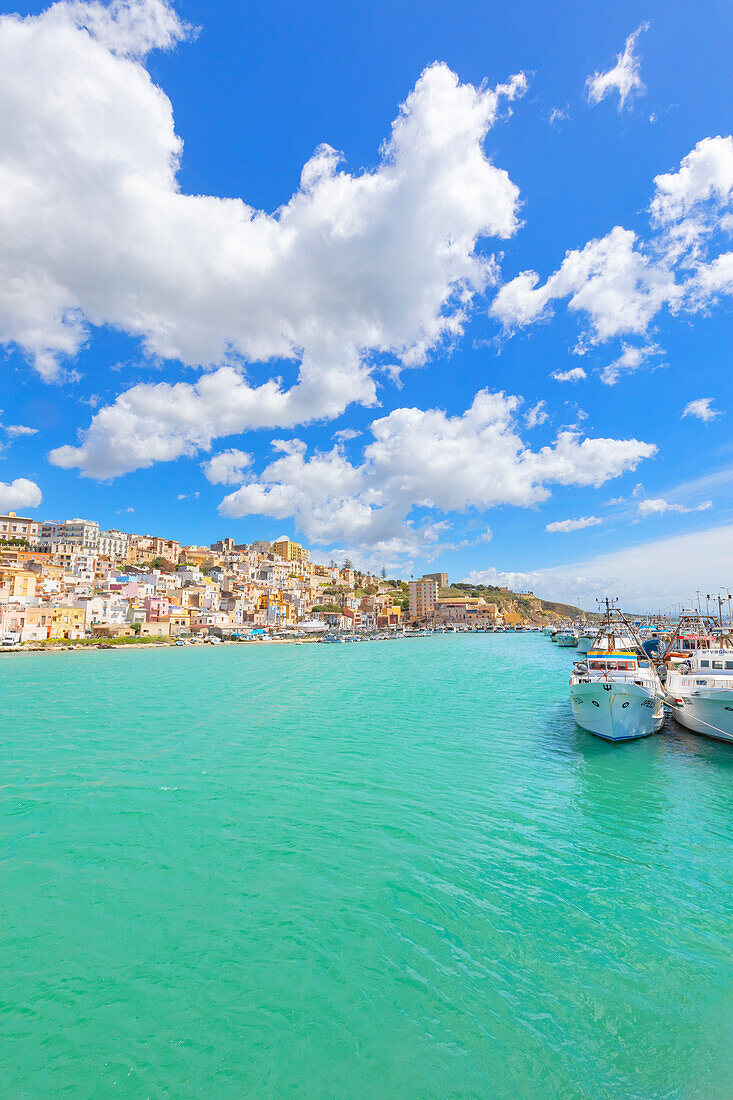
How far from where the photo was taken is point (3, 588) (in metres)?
83.6

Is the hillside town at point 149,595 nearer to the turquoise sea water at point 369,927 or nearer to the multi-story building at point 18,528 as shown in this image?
the multi-story building at point 18,528

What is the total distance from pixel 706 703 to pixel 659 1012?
51.1 feet

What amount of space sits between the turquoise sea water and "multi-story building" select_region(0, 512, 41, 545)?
449 feet

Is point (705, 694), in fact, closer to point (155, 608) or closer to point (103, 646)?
point (103, 646)

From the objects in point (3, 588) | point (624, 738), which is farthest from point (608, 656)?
point (3, 588)

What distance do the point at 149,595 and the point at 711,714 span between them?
106 meters

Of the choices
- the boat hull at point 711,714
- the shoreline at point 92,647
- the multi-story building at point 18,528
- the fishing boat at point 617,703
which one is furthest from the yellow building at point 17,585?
the boat hull at point 711,714

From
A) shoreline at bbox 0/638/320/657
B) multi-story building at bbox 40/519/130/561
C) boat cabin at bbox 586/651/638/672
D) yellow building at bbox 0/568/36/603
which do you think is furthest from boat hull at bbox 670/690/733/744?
multi-story building at bbox 40/519/130/561

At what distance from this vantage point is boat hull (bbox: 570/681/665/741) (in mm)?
18406

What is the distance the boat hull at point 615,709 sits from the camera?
18.4 metres

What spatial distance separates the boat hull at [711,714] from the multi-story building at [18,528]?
146 metres

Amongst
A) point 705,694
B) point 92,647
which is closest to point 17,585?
point 92,647

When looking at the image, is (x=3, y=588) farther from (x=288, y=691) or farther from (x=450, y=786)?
(x=450, y=786)

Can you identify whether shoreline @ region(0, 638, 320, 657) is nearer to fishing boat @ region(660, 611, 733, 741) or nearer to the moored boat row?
the moored boat row
